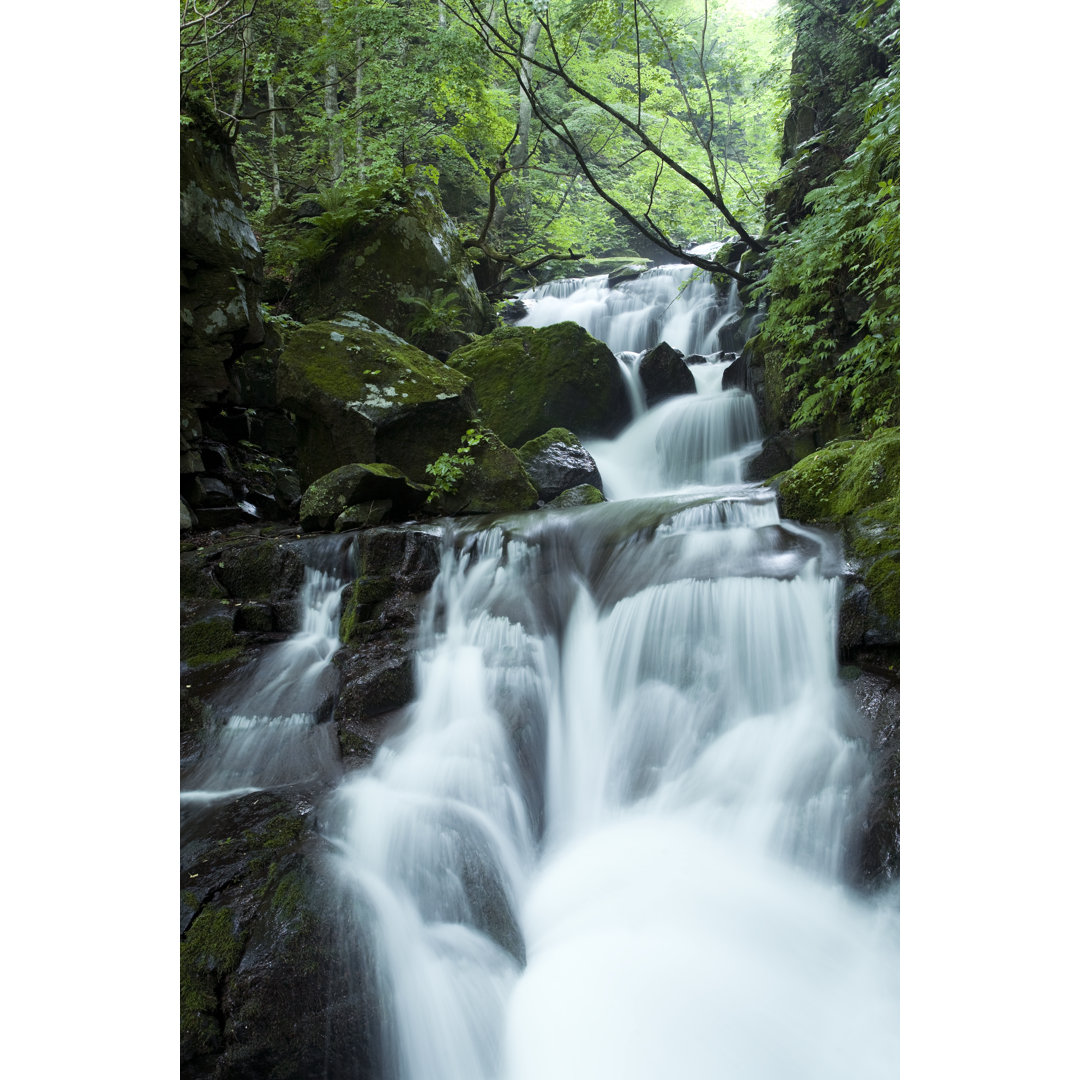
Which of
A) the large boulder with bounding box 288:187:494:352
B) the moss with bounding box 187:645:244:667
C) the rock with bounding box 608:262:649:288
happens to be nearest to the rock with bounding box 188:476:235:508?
the moss with bounding box 187:645:244:667

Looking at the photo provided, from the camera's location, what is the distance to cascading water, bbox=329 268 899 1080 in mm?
1878

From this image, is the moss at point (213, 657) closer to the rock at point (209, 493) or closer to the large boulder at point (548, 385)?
the rock at point (209, 493)

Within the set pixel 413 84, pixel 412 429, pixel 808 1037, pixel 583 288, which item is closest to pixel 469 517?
pixel 412 429

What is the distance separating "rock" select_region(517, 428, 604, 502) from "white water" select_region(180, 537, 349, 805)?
2.08 m

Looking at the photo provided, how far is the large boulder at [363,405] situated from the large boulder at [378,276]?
2.40 meters

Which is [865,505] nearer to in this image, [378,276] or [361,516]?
[361,516]

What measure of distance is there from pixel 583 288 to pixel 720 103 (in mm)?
4857

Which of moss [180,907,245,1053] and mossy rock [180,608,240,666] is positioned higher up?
mossy rock [180,608,240,666]

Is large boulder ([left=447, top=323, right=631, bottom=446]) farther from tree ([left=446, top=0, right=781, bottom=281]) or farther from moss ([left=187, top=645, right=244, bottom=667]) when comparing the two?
moss ([left=187, top=645, right=244, bottom=667])

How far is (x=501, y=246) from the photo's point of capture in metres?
11.0

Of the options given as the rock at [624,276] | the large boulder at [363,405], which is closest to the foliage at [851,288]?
the large boulder at [363,405]

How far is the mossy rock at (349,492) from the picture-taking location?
464cm
